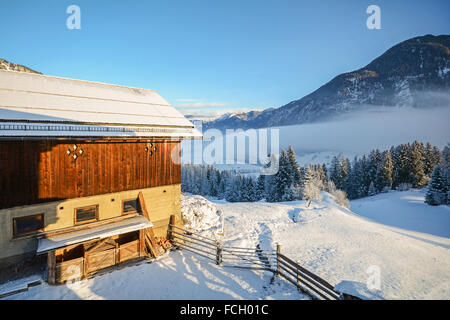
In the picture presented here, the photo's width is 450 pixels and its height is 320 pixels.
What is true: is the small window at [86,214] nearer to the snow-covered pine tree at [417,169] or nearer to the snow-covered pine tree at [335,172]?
the snow-covered pine tree at [335,172]

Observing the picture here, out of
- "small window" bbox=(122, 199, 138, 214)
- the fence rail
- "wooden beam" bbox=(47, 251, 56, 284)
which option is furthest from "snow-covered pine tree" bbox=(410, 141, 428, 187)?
→ "wooden beam" bbox=(47, 251, 56, 284)

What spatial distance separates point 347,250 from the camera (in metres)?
17.6

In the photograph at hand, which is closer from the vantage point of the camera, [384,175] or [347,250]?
[347,250]

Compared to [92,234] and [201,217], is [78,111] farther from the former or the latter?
[201,217]

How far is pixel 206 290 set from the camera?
8.52 m

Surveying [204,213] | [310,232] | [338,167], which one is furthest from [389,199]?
[204,213]

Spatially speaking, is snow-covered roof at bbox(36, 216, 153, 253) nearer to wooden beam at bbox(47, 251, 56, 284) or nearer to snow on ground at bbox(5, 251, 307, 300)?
wooden beam at bbox(47, 251, 56, 284)

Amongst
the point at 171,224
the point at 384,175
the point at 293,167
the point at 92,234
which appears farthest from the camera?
the point at 384,175

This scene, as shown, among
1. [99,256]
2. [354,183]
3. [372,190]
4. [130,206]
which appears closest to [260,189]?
[354,183]

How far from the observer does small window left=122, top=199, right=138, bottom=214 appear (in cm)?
1145

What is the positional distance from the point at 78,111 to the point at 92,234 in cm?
612

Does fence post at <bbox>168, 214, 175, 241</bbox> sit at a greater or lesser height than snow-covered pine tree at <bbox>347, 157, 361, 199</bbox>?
greater

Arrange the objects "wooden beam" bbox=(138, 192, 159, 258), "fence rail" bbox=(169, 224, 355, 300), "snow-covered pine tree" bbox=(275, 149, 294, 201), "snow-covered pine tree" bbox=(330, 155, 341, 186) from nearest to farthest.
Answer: "fence rail" bbox=(169, 224, 355, 300)
"wooden beam" bbox=(138, 192, 159, 258)
"snow-covered pine tree" bbox=(275, 149, 294, 201)
"snow-covered pine tree" bbox=(330, 155, 341, 186)

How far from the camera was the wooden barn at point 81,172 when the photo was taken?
843 centimetres
